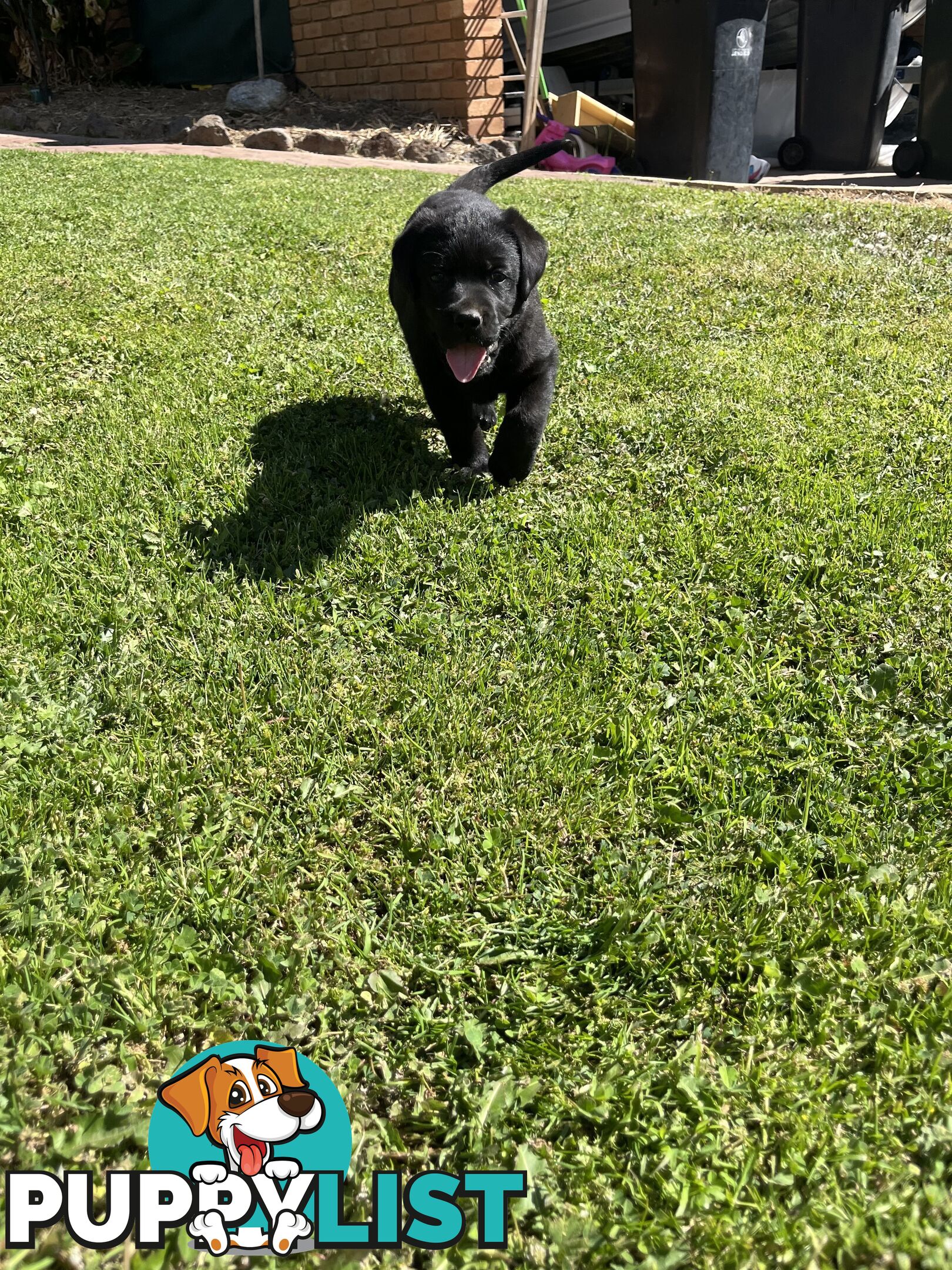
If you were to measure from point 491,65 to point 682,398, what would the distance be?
37.0ft

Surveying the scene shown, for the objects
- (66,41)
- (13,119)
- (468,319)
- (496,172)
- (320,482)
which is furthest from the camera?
(66,41)

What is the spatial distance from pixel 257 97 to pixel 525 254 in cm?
1398

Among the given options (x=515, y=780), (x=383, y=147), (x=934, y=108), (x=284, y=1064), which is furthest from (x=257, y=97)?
(x=284, y=1064)

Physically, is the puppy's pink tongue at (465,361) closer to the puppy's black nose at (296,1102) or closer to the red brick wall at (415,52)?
the puppy's black nose at (296,1102)

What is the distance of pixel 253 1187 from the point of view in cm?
170

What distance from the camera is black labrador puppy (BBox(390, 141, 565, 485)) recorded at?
139 inches

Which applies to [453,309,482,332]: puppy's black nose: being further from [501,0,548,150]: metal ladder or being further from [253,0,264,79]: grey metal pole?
[253,0,264,79]: grey metal pole

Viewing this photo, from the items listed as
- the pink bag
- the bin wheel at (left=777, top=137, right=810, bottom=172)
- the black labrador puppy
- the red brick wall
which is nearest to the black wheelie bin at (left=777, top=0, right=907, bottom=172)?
the bin wheel at (left=777, top=137, right=810, bottom=172)

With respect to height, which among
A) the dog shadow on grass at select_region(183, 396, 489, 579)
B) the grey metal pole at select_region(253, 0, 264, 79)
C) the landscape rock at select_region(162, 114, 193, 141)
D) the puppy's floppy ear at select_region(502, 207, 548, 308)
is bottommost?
the dog shadow on grass at select_region(183, 396, 489, 579)

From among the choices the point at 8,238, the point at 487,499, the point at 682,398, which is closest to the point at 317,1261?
the point at 487,499

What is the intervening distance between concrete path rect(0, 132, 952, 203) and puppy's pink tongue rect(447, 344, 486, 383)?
8.48 metres

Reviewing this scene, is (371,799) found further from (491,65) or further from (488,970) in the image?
(491,65)

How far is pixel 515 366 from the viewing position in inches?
151

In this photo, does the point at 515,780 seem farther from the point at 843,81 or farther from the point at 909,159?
the point at 843,81
